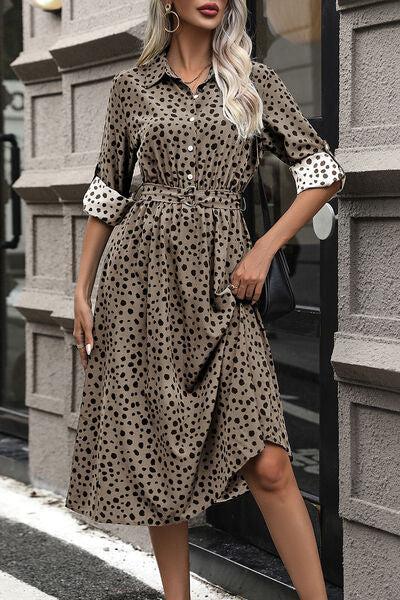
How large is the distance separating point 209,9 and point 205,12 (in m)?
0.01

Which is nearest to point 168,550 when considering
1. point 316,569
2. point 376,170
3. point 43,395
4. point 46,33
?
point 316,569

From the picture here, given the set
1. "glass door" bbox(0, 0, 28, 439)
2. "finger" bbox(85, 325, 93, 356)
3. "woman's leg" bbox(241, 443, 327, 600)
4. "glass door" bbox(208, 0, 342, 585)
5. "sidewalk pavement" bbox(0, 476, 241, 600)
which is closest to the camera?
"woman's leg" bbox(241, 443, 327, 600)

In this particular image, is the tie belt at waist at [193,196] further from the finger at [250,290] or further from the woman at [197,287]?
the finger at [250,290]

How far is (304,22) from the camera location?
431cm

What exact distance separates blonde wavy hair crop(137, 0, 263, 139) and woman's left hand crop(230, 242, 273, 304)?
12.6 inches

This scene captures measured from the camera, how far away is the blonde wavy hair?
11.4 feet

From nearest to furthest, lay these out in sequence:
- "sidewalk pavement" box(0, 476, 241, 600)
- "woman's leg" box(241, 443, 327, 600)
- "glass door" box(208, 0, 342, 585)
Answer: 1. "woman's leg" box(241, 443, 327, 600)
2. "glass door" box(208, 0, 342, 585)
3. "sidewalk pavement" box(0, 476, 241, 600)

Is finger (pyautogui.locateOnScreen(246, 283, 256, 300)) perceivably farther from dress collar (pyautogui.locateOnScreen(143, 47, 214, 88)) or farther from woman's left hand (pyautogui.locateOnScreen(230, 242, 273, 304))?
dress collar (pyautogui.locateOnScreen(143, 47, 214, 88))

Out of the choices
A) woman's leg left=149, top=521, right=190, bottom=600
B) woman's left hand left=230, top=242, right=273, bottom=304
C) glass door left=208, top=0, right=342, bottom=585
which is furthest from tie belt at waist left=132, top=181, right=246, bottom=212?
woman's leg left=149, top=521, right=190, bottom=600

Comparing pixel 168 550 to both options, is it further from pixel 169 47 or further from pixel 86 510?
pixel 169 47

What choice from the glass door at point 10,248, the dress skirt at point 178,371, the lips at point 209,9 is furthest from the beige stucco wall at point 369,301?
the glass door at point 10,248

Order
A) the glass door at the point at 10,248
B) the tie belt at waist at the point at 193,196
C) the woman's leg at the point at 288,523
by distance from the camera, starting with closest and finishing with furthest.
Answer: the woman's leg at the point at 288,523 → the tie belt at waist at the point at 193,196 → the glass door at the point at 10,248

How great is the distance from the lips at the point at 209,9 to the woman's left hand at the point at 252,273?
638mm

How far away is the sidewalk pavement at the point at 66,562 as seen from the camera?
4.41 metres
